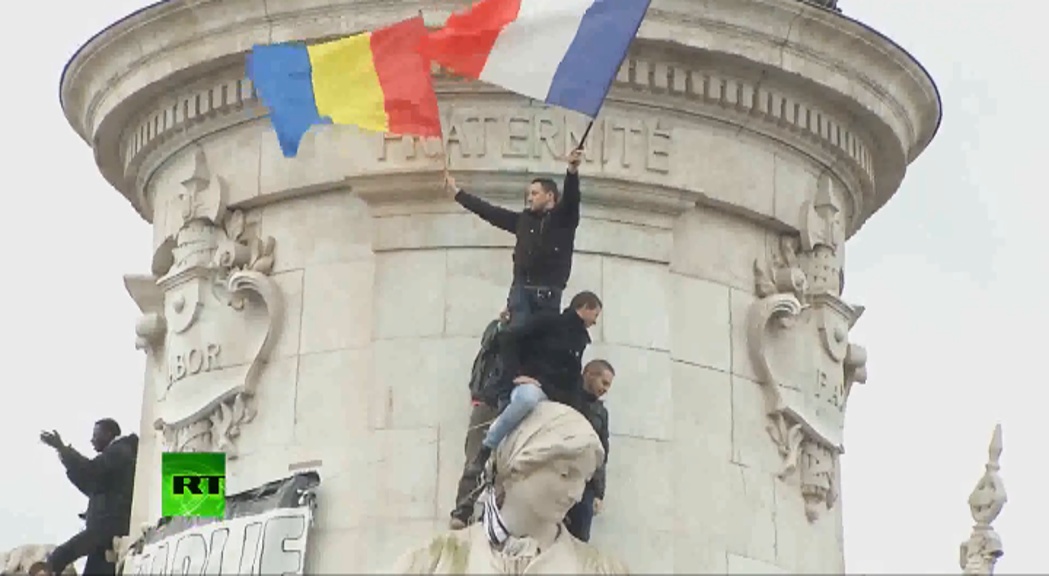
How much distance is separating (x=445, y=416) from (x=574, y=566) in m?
2.05

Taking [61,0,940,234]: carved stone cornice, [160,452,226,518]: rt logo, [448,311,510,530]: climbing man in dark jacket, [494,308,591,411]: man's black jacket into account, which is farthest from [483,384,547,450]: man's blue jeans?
[61,0,940,234]: carved stone cornice

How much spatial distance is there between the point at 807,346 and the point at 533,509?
391cm

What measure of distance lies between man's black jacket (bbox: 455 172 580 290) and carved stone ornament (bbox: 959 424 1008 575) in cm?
353

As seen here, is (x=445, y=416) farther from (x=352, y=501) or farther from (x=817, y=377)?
(x=817, y=377)

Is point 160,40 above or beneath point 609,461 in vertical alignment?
above

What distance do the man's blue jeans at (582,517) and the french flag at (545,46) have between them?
2.79 metres

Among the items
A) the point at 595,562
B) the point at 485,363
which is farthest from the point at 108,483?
the point at 595,562

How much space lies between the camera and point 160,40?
94.4ft

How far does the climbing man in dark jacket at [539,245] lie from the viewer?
2638 centimetres

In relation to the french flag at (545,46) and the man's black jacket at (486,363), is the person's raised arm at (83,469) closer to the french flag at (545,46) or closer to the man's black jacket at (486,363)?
the man's black jacket at (486,363)

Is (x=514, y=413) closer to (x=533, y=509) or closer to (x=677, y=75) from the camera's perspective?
(x=533, y=509)

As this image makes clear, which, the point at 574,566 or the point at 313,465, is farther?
the point at 313,465

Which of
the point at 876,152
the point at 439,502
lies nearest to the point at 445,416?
the point at 439,502

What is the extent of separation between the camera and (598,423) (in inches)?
1051
